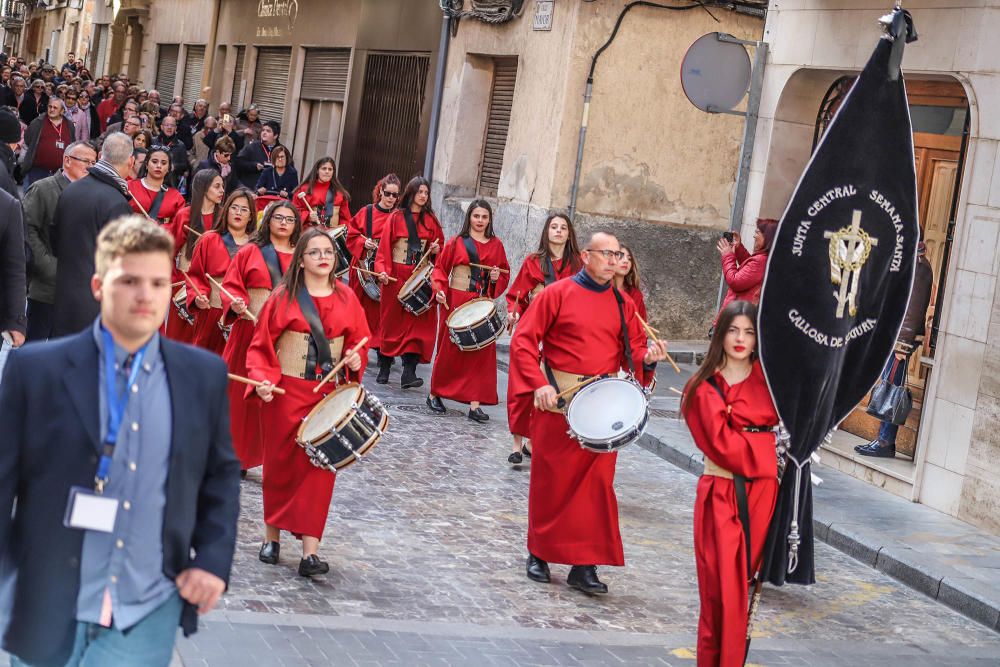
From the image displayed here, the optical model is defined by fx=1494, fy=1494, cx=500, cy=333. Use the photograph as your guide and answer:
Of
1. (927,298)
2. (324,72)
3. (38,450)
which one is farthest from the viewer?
(324,72)

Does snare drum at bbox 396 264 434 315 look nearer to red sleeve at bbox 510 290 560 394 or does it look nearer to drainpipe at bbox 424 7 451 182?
red sleeve at bbox 510 290 560 394

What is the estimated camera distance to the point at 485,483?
9.86 meters

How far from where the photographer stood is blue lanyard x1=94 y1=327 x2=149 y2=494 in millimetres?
3623

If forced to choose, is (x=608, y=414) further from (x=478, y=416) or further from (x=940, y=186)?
(x=940, y=186)

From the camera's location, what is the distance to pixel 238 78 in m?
31.8

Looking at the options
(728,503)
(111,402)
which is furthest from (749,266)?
(111,402)

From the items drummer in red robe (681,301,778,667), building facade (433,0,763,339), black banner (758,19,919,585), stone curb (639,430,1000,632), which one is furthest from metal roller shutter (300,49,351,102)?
black banner (758,19,919,585)

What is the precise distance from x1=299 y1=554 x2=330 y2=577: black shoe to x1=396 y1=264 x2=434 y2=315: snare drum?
18.8ft

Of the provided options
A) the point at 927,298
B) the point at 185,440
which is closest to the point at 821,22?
the point at 927,298

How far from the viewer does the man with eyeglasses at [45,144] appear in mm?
19656

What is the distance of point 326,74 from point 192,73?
10500 millimetres

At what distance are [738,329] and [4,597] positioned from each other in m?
3.46

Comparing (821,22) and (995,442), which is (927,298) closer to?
(995,442)

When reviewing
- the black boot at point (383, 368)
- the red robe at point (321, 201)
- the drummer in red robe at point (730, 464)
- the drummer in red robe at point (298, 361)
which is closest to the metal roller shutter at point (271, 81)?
the red robe at point (321, 201)
